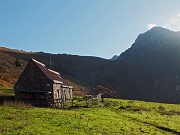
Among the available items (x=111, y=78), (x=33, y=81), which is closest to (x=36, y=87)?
(x=33, y=81)

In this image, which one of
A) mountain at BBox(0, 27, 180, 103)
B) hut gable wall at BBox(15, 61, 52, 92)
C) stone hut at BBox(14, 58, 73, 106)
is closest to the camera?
stone hut at BBox(14, 58, 73, 106)

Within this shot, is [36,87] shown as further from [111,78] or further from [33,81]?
[111,78]

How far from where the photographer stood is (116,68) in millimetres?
181125

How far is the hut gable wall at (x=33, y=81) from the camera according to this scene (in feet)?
178

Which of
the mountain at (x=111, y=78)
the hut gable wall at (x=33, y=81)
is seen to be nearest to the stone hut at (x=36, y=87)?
the hut gable wall at (x=33, y=81)

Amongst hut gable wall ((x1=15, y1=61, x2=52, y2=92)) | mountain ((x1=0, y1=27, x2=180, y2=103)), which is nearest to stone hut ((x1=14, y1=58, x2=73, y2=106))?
hut gable wall ((x1=15, y1=61, x2=52, y2=92))

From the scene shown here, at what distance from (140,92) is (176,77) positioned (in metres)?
57.3

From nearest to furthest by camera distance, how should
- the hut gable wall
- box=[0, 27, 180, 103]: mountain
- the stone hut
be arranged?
the stone hut, the hut gable wall, box=[0, 27, 180, 103]: mountain

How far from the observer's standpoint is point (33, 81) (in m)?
54.6

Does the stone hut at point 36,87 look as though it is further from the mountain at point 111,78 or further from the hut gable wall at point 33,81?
the mountain at point 111,78

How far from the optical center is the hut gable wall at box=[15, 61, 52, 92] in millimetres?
Result: 54125

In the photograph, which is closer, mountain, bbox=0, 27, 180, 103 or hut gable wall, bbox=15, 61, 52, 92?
hut gable wall, bbox=15, 61, 52, 92

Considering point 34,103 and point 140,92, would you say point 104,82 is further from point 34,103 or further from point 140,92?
point 34,103

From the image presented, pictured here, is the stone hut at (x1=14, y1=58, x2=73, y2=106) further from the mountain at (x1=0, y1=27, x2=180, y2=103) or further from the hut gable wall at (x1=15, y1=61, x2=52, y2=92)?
the mountain at (x1=0, y1=27, x2=180, y2=103)
